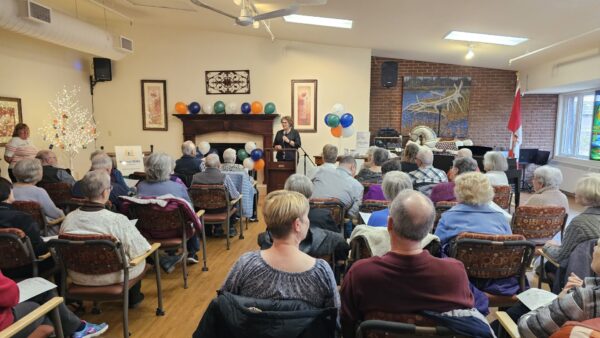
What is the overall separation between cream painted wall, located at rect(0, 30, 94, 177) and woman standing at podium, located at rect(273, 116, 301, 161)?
432cm

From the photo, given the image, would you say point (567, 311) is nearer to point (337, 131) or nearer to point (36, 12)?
point (337, 131)

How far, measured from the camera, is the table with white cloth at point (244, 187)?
4891 millimetres

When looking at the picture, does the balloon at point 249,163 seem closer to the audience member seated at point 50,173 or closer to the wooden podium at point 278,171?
the wooden podium at point 278,171

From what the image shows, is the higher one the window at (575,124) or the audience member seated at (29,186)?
the window at (575,124)

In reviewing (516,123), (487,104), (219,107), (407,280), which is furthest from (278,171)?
(407,280)

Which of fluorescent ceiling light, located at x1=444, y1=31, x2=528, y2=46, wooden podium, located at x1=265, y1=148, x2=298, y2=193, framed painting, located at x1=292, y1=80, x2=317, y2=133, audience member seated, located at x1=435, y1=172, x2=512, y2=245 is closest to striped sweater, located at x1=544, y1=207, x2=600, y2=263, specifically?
audience member seated, located at x1=435, y1=172, x2=512, y2=245

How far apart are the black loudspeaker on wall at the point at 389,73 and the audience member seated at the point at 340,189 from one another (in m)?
5.21

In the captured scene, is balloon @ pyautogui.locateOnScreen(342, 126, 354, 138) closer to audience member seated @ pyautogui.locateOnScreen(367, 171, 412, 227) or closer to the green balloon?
the green balloon

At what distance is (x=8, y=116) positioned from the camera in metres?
6.46

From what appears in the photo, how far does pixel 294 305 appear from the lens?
1.44 meters

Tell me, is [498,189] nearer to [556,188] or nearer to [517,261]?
[556,188]

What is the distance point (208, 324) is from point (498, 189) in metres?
3.34

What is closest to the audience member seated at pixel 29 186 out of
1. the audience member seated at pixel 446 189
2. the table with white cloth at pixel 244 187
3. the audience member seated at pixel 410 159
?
the table with white cloth at pixel 244 187

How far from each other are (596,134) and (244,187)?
21.6 ft
